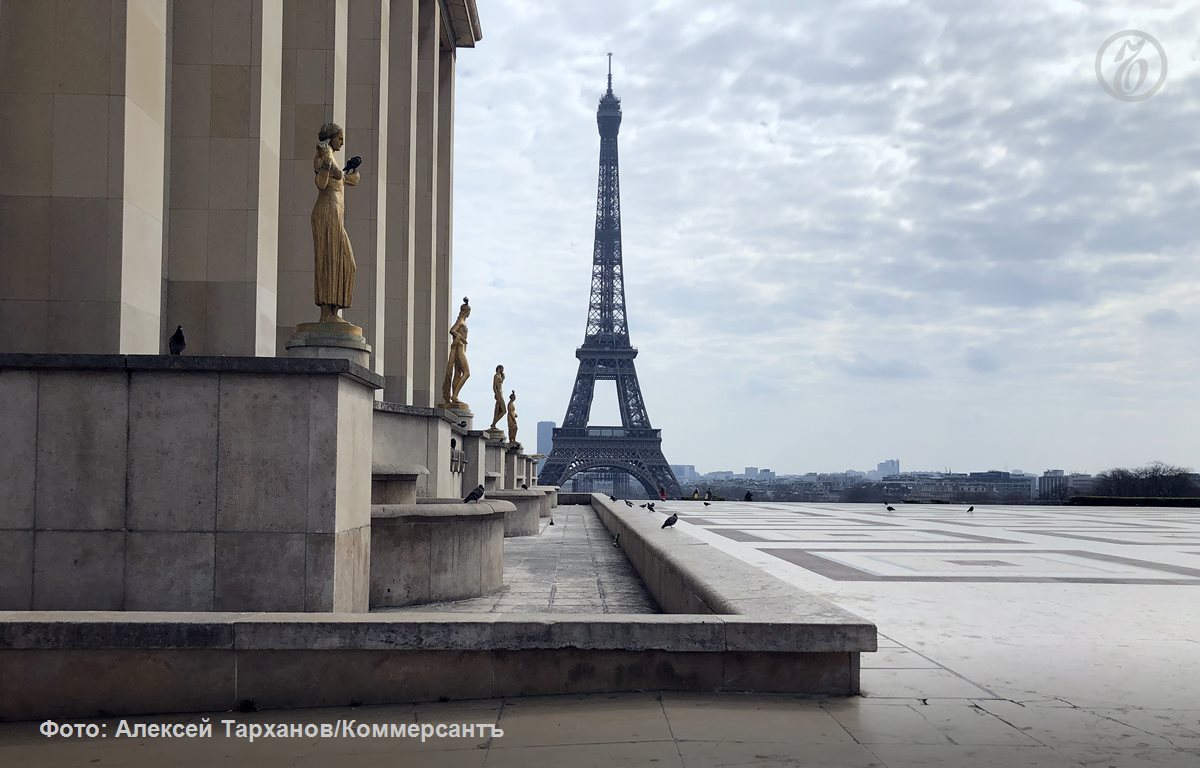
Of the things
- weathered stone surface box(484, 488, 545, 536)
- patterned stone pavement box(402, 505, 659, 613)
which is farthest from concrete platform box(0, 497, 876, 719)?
weathered stone surface box(484, 488, 545, 536)

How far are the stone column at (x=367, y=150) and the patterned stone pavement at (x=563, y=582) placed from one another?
603cm

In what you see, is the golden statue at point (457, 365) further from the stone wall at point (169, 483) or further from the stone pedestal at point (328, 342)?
the stone wall at point (169, 483)

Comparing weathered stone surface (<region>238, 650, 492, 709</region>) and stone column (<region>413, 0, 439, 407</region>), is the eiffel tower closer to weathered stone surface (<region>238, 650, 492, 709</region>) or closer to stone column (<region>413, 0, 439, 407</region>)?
stone column (<region>413, 0, 439, 407</region>)

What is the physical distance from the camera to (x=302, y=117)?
18.2 metres

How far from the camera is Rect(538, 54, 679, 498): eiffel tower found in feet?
299

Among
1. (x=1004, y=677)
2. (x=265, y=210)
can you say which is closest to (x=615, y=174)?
(x=265, y=210)

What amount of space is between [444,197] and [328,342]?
22864 mm

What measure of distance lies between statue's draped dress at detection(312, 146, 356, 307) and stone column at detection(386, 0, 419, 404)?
1324 centimetres

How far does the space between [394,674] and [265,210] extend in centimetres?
937

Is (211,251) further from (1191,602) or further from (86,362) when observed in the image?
(1191,602)

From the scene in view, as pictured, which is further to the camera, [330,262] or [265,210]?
[265,210]

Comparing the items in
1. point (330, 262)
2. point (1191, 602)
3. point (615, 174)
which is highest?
point (615, 174)

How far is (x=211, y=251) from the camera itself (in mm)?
13328

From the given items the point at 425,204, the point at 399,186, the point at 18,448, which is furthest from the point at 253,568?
the point at 425,204
